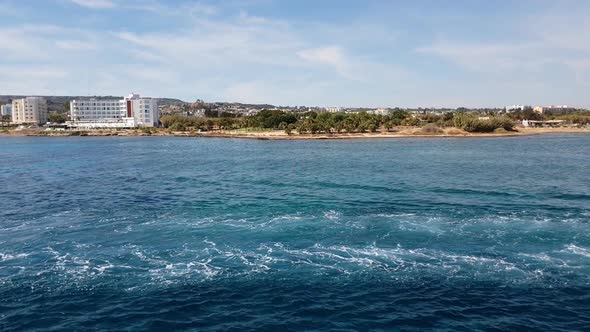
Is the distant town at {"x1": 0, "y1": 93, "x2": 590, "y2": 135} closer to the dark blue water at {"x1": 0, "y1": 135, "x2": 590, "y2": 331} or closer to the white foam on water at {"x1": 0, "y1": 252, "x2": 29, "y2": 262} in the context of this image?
the dark blue water at {"x1": 0, "y1": 135, "x2": 590, "y2": 331}

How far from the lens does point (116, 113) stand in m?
188

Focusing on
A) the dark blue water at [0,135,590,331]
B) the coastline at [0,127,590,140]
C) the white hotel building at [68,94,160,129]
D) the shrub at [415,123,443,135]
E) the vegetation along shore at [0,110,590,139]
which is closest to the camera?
the dark blue water at [0,135,590,331]

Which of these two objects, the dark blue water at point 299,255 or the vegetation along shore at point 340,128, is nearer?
the dark blue water at point 299,255

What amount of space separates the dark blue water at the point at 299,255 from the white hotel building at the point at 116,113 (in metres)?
137

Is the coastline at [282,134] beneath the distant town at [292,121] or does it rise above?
beneath

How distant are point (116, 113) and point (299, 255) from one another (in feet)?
589

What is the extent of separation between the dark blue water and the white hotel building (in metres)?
137

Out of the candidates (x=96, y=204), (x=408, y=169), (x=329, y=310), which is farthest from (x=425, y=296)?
(x=408, y=169)

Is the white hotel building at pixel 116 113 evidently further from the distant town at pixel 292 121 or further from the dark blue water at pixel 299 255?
the dark blue water at pixel 299 255

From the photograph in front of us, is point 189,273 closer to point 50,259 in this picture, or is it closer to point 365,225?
point 50,259

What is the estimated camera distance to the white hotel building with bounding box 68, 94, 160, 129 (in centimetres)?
17712

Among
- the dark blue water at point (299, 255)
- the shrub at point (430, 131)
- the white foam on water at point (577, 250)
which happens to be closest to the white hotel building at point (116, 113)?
the shrub at point (430, 131)

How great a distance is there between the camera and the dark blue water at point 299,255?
683 inches

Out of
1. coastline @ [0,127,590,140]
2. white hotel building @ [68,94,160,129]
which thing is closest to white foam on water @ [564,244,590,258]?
coastline @ [0,127,590,140]
